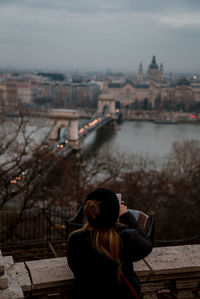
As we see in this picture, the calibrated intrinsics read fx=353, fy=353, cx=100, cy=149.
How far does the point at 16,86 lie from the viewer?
6022cm

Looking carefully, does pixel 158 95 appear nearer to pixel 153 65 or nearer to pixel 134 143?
pixel 153 65

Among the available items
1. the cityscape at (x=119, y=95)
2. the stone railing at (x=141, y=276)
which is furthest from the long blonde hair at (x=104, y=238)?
the cityscape at (x=119, y=95)

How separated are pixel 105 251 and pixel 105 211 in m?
0.14

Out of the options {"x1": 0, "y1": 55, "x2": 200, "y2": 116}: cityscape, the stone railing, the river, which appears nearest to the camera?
the stone railing

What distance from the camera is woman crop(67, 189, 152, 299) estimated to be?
3.96 ft

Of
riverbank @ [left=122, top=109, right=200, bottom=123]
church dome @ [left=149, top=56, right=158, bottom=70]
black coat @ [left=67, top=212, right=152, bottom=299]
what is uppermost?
church dome @ [left=149, top=56, right=158, bottom=70]

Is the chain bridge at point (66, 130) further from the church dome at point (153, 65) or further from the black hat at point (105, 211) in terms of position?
the church dome at point (153, 65)

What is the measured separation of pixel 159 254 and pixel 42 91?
5746 cm

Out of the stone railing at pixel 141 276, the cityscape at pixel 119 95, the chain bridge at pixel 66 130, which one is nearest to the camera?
the stone railing at pixel 141 276

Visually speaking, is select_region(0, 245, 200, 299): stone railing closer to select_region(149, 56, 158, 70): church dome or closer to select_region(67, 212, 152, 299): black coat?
select_region(67, 212, 152, 299): black coat

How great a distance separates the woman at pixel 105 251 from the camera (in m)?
1.21

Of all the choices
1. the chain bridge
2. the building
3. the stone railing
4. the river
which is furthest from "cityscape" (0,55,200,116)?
the stone railing

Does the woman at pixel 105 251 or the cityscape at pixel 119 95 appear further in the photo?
the cityscape at pixel 119 95

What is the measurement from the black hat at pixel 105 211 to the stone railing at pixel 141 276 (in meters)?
0.53
